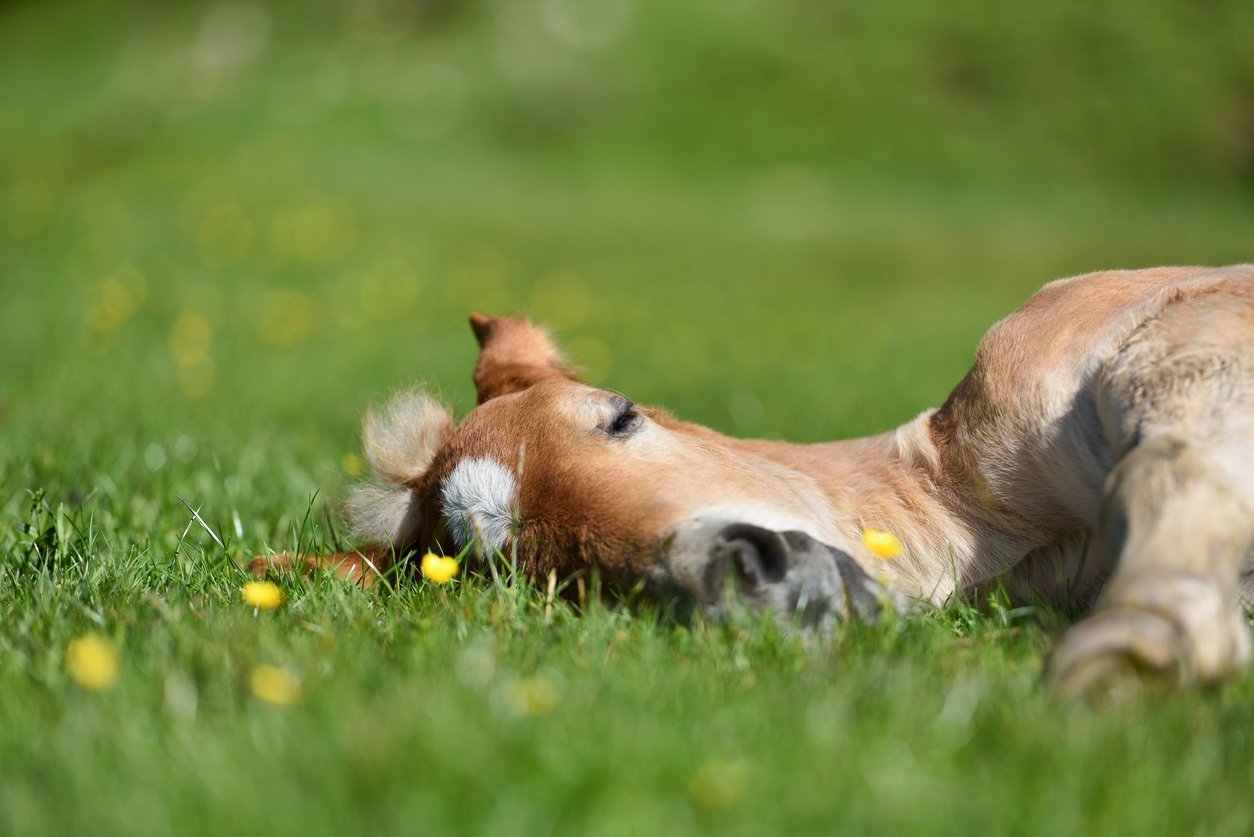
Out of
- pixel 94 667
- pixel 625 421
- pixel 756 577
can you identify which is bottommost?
pixel 94 667

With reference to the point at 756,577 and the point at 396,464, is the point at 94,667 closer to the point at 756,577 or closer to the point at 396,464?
the point at 756,577

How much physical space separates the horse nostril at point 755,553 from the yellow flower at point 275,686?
93 cm

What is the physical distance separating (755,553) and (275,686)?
3.35 ft

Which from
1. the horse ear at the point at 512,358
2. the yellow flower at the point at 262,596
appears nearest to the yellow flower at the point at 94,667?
the yellow flower at the point at 262,596

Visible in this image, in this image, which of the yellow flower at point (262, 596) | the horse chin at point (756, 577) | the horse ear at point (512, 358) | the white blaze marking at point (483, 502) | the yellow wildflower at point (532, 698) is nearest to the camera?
the yellow wildflower at point (532, 698)

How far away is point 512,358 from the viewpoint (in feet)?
12.7

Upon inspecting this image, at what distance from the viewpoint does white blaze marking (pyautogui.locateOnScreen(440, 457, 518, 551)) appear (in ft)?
A: 9.83

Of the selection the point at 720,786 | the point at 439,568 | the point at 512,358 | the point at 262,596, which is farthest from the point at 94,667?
the point at 512,358

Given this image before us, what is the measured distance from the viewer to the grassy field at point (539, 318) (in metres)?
1.81

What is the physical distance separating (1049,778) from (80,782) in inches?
56.6

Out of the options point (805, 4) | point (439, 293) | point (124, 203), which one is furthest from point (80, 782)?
point (805, 4)

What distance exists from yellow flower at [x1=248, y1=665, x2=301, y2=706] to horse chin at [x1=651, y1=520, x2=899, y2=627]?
2.78 ft

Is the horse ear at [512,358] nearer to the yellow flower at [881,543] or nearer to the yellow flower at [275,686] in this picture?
the yellow flower at [881,543]

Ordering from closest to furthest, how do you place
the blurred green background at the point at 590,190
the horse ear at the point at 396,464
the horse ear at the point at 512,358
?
the horse ear at the point at 396,464 < the horse ear at the point at 512,358 < the blurred green background at the point at 590,190
